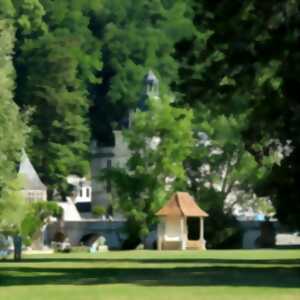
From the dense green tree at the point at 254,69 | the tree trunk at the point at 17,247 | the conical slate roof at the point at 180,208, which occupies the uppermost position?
the dense green tree at the point at 254,69

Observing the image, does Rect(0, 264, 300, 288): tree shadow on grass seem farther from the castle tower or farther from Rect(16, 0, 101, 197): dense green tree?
the castle tower

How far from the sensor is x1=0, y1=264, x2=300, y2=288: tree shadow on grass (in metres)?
27.7

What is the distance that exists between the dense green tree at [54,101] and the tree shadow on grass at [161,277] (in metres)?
69.3

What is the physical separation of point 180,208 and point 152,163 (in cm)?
872

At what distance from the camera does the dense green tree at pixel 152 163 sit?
274 feet

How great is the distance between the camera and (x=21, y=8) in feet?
367

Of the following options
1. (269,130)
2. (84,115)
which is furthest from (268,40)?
(84,115)

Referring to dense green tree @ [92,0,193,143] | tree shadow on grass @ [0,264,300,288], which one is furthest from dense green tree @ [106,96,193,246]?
tree shadow on grass @ [0,264,300,288]

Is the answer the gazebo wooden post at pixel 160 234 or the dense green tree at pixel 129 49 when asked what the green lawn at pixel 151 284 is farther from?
the dense green tree at pixel 129 49

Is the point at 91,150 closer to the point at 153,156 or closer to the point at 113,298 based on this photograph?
the point at 153,156

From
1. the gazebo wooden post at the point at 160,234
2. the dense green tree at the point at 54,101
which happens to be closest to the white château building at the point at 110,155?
the dense green tree at the point at 54,101

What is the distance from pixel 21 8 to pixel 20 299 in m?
91.5

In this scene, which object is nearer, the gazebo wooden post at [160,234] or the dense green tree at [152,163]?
the gazebo wooden post at [160,234]

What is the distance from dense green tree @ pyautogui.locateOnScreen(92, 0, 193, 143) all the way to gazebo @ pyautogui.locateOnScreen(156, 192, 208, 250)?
39902 mm
